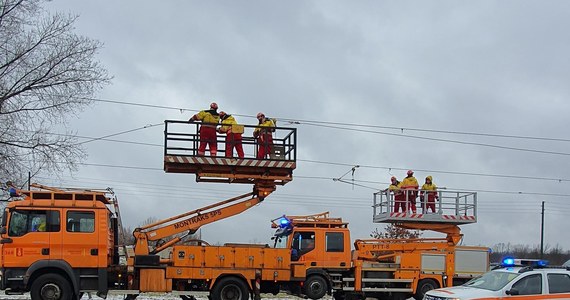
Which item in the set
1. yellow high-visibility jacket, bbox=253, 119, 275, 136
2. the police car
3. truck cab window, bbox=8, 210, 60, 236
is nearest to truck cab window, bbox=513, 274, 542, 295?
Result: the police car

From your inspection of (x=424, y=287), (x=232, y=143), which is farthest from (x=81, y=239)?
(x=424, y=287)

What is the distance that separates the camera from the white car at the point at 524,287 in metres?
12.7

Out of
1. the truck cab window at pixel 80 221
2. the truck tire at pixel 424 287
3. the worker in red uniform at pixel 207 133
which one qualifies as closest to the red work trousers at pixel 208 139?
the worker in red uniform at pixel 207 133

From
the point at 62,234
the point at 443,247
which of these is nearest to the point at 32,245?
the point at 62,234

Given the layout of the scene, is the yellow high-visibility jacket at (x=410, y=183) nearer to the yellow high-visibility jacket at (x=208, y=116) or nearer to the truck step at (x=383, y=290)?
the truck step at (x=383, y=290)

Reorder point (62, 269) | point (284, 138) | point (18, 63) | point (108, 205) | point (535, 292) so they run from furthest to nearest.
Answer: point (18, 63) → point (284, 138) → point (108, 205) → point (62, 269) → point (535, 292)

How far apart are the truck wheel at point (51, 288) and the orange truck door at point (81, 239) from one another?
53cm

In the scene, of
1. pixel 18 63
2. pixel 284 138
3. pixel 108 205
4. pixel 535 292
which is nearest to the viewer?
pixel 535 292

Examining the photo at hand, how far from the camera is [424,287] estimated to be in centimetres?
2033

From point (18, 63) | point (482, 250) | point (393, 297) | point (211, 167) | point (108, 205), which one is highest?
point (18, 63)

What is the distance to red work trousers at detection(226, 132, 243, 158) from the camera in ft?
57.5

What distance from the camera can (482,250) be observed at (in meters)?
20.7

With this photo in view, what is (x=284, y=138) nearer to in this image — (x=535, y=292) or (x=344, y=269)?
(x=344, y=269)

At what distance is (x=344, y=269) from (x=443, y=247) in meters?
3.64
